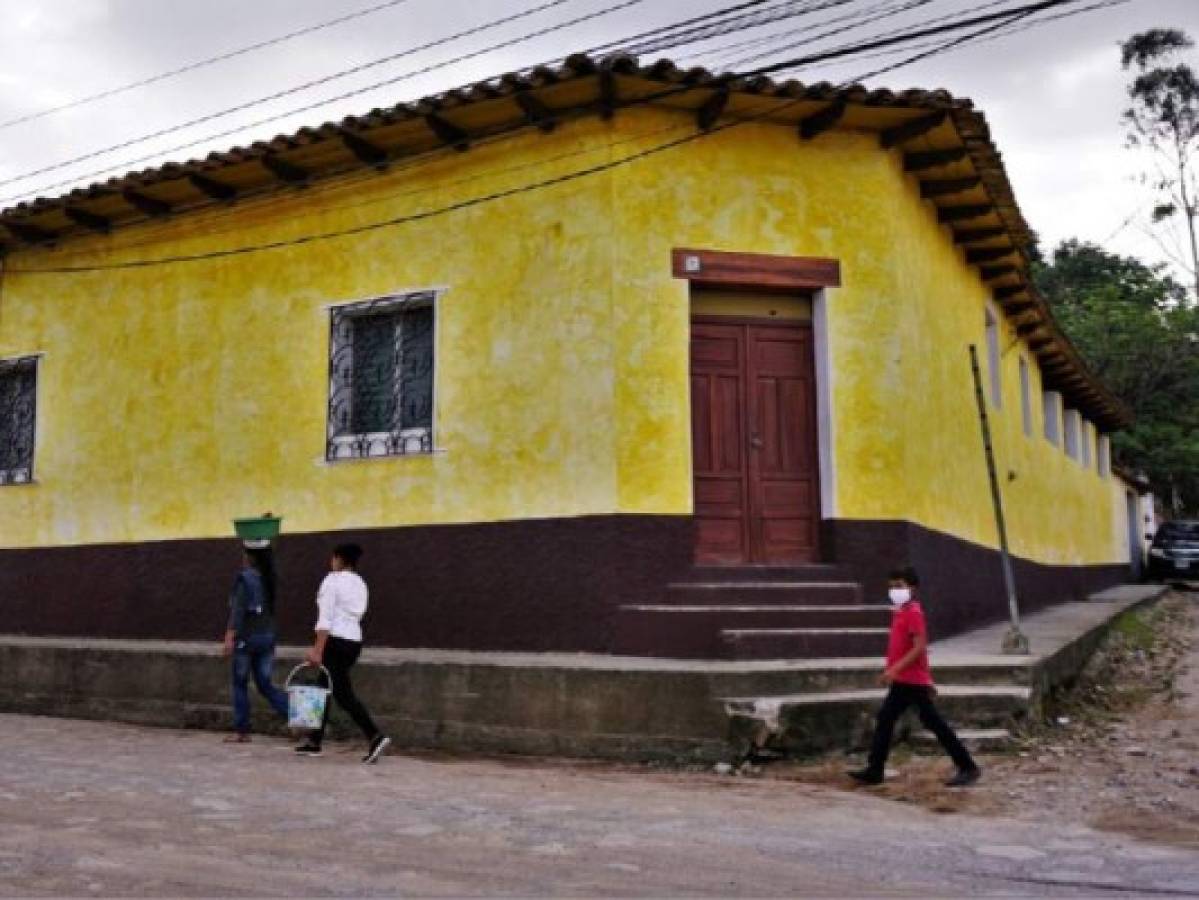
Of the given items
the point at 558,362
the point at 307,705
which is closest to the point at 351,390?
the point at 558,362

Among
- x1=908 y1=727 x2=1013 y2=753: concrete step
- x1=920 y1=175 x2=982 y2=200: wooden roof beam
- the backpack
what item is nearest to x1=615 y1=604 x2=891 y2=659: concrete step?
x1=908 y1=727 x2=1013 y2=753: concrete step

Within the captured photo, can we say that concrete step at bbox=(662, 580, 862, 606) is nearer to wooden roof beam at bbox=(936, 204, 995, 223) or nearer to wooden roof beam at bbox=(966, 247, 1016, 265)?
wooden roof beam at bbox=(936, 204, 995, 223)

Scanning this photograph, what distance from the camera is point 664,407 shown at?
880 cm

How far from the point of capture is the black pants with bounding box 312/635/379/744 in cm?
752

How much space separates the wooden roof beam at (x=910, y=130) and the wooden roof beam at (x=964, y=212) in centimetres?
177

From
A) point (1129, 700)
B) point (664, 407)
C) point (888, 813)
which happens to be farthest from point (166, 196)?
point (1129, 700)

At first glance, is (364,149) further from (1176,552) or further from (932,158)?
(1176,552)

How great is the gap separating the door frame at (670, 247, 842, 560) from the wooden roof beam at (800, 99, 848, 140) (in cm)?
99

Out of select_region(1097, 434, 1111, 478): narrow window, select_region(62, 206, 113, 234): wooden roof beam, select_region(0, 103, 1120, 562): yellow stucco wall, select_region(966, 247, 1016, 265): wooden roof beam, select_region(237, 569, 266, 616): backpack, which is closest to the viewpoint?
select_region(237, 569, 266, 616): backpack

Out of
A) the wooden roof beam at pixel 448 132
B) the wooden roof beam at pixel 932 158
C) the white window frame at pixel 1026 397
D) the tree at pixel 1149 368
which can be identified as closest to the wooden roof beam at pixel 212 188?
the wooden roof beam at pixel 448 132

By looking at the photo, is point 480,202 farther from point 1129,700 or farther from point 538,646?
point 1129,700

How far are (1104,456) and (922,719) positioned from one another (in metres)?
19.3

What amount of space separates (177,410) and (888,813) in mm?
7760

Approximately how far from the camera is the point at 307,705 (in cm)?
780
